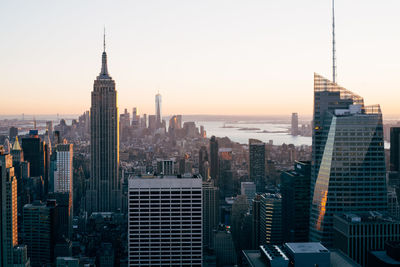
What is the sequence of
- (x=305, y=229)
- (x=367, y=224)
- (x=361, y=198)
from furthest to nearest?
(x=305, y=229)
(x=361, y=198)
(x=367, y=224)

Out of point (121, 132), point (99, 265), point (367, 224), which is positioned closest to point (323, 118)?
point (367, 224)

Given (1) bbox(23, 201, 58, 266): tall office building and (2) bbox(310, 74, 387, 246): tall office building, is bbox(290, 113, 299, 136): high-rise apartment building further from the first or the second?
(1) bbox(23, 201, 58, 266): tall office building

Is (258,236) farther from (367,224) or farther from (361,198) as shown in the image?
(367,224)

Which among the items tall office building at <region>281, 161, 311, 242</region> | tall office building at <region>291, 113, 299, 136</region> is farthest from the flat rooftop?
tall office building at <region>291, 113, 299, 136</region>

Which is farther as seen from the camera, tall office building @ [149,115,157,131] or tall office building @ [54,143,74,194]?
tall office building @ [149,115,157,131]

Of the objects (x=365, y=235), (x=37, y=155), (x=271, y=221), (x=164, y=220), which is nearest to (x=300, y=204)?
(x=271, y=221)

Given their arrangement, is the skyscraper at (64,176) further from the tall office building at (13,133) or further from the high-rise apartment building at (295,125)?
the high-rise apartment building at (295,125)
